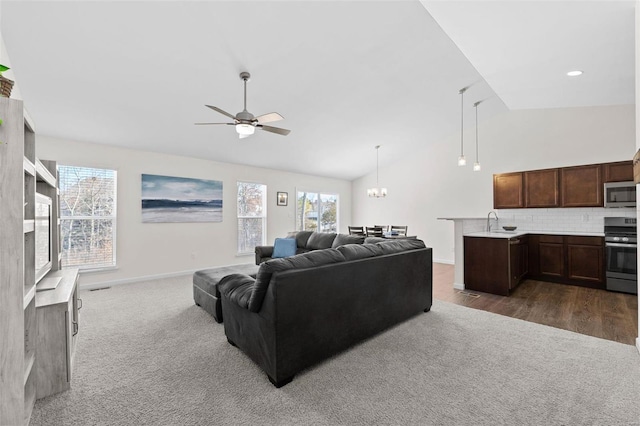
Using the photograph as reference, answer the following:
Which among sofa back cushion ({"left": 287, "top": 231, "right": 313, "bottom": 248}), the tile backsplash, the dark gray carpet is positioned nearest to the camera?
the dark gray carpet

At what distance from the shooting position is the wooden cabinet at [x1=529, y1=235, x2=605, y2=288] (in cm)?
453

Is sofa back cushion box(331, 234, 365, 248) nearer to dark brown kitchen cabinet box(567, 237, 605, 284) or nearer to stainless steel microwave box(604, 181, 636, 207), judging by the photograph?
dark brown kitchen cabinet box(567, 237, 605, 284)

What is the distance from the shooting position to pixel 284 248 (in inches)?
204

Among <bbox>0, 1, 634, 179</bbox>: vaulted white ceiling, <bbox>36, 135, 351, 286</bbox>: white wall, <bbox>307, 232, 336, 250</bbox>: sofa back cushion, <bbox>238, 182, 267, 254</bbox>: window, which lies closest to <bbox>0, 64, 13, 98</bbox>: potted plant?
<bbox>0, 1, 634, 179</bbox>: vaulted white ceiling

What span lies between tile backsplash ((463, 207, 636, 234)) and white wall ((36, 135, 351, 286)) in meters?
4.67

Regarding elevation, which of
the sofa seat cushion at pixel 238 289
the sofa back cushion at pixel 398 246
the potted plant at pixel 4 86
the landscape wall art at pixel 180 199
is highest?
the potted plant at pixel 4 86

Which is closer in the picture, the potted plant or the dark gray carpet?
the potted plant

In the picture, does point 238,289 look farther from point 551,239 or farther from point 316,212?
point 316,212

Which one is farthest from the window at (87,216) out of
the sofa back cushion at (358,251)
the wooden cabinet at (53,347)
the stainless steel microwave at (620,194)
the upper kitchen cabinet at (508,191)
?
the stainless steel microwave at (620,194)

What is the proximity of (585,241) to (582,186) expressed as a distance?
1.02m

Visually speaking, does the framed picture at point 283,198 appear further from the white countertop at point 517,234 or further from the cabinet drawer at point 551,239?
the cabinet drawer at point 551,239

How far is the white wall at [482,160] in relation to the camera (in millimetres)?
4961

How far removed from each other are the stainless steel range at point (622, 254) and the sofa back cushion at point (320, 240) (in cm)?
428

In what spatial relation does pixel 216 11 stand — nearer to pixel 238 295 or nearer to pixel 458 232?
pixel 238 295
